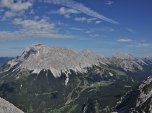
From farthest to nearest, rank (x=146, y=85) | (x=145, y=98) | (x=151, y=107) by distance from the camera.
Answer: (x=146, y=85) < (x=145, y=98) < (x=151, y=107)

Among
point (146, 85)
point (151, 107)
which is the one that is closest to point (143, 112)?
point (151, 107)

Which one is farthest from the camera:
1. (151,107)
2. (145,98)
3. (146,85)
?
(146,85)

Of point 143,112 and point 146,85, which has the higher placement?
point 146,85

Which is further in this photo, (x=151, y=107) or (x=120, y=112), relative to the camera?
(x=120, y=112)

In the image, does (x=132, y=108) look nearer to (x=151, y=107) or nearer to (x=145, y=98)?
(x=145, y=98)

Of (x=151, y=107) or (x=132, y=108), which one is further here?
(x=132, y=108)

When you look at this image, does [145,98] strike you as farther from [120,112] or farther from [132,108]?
[120,112]

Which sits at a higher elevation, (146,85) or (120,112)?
(146,85)

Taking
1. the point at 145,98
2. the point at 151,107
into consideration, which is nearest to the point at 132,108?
the point at 145,98
